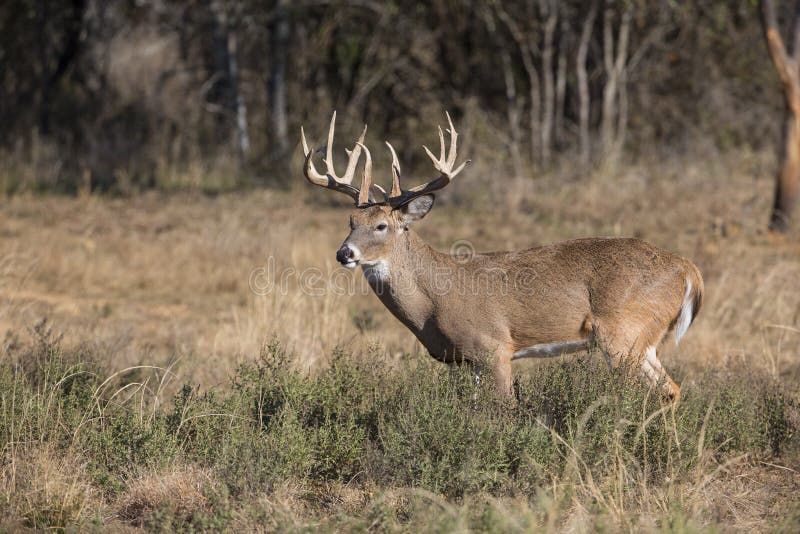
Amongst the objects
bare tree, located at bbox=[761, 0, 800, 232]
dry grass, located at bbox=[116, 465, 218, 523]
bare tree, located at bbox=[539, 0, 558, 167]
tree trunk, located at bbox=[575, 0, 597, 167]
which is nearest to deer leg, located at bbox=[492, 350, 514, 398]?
dry grass, located at bbox=[116, 465, 218, 523]

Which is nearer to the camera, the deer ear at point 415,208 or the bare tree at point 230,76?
the deer ear at point 415,208

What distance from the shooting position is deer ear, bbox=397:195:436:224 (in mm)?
6957

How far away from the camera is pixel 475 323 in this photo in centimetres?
665

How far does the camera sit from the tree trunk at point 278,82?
16031mm

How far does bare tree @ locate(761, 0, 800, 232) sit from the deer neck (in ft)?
21.0

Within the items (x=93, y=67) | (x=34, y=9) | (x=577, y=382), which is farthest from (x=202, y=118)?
(x=577, y=382)

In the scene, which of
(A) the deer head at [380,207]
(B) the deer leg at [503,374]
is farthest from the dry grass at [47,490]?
(B) the deer leg at [503,374]

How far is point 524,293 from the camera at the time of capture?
6719 mm

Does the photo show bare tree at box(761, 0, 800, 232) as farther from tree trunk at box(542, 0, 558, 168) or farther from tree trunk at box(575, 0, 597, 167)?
tree trunk at box(542, 0, 558, 168)

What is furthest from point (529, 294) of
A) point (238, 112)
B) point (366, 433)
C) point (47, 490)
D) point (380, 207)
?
point (238, 112)

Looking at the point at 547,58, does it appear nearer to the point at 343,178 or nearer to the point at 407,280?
the point at 343,178

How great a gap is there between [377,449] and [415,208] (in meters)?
2.01

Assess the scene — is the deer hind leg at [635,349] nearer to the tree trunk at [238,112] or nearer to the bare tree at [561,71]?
the bare tree at [561,71]

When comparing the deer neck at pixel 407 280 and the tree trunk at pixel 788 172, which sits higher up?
the tree trunk at pixel 788 172
